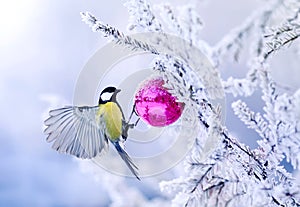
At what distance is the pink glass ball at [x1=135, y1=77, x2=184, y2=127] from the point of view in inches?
23.6

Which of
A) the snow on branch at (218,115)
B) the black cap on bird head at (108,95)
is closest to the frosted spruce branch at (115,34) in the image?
the snow on branch at (218,115)

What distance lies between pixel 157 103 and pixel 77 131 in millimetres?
160

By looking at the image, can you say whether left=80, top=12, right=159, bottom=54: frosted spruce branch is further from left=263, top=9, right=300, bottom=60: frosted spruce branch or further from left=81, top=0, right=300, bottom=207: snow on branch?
left=263, top=9, right=300, bottom=60: frosted spruce branch

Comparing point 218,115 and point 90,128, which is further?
point 90,128

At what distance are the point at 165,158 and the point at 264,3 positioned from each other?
33cm

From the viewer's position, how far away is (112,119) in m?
0.69

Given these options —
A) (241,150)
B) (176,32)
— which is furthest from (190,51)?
(241,150)

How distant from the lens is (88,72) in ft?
2.33

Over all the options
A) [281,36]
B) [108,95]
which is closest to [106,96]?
[108,95]

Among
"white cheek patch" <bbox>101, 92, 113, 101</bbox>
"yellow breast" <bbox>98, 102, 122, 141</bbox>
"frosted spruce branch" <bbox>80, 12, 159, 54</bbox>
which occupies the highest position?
"frosted spruce branch" <bbox>80, 12, 159, 54</bbox>

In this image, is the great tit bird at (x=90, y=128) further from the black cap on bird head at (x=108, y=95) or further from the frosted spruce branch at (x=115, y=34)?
the frosted spruce branch at (x=115, y=34)

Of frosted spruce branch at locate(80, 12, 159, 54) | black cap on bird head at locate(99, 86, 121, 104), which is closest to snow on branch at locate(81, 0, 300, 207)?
frosted spruce branch at locate(80, 12, 159, 54)

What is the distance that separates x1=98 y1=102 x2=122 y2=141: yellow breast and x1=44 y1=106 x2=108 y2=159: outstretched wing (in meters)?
0.01

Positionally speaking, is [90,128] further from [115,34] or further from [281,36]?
[281,36]
